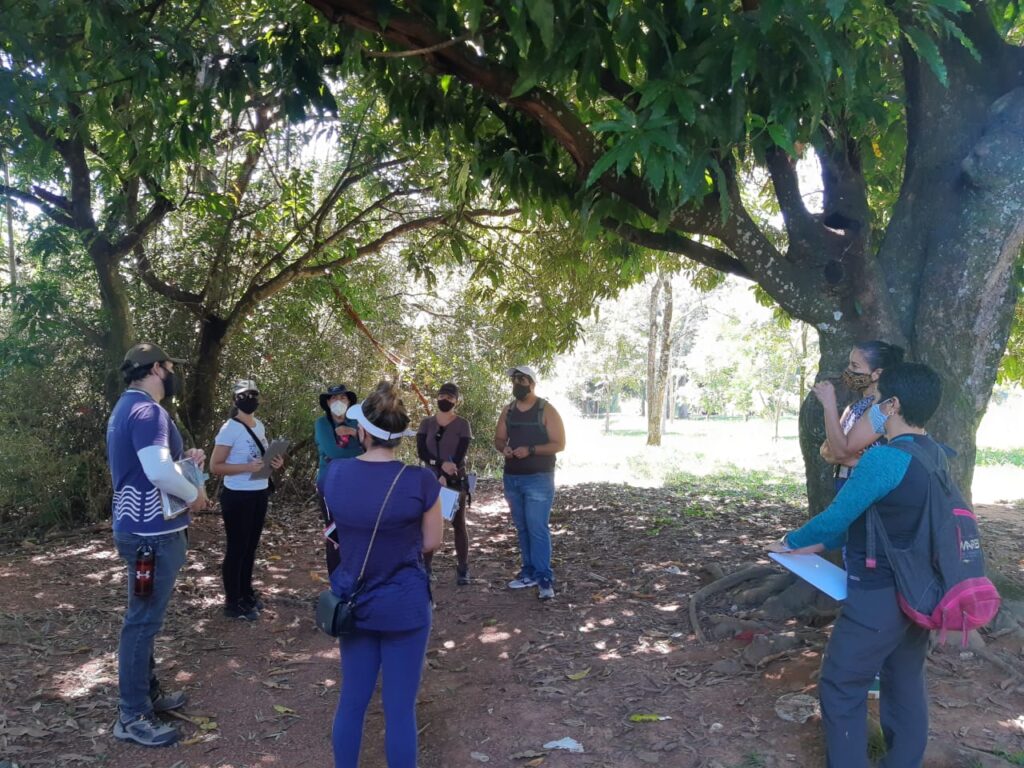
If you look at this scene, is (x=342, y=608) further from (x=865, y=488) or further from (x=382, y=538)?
(x=865, y=488)

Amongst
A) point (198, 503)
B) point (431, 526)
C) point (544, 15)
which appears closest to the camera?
point (431, 526)

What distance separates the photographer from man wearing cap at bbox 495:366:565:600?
6.54 m

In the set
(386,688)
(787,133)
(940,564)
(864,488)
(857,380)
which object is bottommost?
(386,688)

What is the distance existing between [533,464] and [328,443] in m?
1.67

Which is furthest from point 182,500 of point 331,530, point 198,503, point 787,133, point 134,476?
point 787,133

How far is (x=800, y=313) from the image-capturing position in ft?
18.5

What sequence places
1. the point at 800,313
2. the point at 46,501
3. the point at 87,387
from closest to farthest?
the point at 800,313 → the point at 46,501 → the point at 87,387

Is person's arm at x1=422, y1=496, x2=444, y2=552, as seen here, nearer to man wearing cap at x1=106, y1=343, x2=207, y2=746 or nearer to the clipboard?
man wearing cap at x1=106, y1=343, x2=207, y2=746

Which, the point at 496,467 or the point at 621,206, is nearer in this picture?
the point at 621,206

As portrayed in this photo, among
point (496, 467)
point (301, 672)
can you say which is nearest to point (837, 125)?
point (301, 672)

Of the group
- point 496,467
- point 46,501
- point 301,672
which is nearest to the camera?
point 301,672

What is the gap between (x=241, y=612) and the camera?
627cm

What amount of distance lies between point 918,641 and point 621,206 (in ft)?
10.9

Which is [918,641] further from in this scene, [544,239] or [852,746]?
[544,239]
